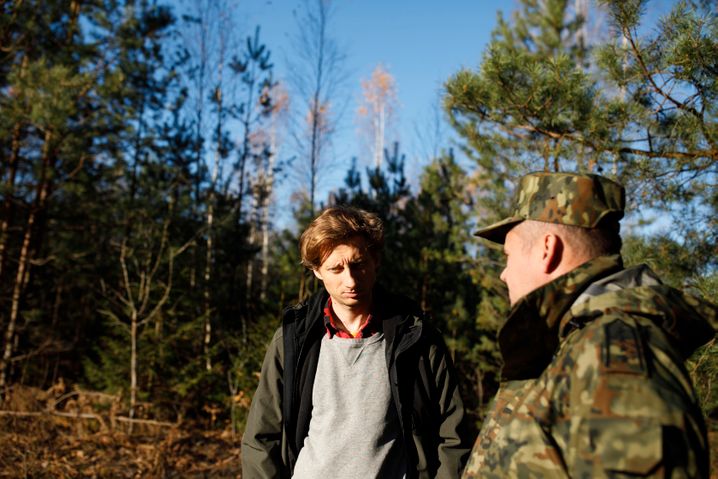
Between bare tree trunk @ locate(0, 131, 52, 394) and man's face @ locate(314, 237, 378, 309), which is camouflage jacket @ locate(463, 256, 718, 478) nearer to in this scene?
man's face @ locate(314, 237, 378, 309)

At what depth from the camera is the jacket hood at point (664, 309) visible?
3.62 feet

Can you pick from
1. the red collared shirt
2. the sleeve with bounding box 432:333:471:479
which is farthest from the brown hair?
the sleeve with bounding box 432:333:471:479

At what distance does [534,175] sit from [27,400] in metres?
8.14

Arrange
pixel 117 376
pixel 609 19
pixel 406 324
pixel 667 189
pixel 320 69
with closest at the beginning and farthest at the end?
1. pixel 406 324
2. pixel 609 19
3. pixel 667 189
4. pixel 117 376
5. pixel 320 69

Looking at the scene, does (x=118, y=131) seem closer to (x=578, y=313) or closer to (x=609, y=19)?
(x=609, y=19)

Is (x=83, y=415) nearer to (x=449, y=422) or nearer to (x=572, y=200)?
(x=449, y=422)

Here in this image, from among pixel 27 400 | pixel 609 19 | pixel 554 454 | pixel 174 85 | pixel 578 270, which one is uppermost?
pixel 174 85

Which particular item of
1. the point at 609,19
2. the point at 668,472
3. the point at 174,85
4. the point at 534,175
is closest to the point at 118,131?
the point at 174,85

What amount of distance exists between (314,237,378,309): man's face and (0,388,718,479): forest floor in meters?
4.17

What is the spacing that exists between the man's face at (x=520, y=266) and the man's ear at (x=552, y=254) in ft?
0.08

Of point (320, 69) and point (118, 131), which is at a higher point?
point (320, 69)

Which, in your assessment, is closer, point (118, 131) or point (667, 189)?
point (667, 189)

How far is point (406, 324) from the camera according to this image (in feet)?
7.25

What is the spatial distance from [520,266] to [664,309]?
0.37 m
